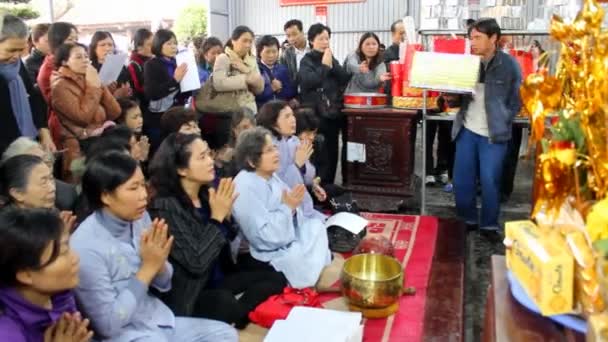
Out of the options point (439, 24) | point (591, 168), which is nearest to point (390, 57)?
point (439, 24)

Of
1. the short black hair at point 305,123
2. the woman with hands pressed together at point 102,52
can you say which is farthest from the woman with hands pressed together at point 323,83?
the woman with hands pressed together at point 102,52

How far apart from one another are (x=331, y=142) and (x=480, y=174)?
132 centimetres

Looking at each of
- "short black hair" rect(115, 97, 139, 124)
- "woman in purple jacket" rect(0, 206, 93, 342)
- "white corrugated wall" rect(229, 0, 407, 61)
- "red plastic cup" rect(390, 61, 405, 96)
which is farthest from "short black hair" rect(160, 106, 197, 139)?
"white corrugated wall" rect(229, 0, 407, 61)

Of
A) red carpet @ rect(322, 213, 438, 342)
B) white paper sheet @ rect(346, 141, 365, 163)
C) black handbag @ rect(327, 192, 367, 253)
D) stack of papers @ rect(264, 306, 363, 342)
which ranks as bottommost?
red carpet @ rect(322, 213, 438, 342)

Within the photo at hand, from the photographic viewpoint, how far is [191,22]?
934 cm

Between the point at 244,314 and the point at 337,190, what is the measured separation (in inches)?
61.6

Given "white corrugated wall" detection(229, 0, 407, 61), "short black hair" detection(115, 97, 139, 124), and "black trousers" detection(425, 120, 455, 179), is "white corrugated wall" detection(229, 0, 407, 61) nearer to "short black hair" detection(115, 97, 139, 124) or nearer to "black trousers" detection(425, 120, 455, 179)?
"black trousers" detection(425, 120, 455, 179)

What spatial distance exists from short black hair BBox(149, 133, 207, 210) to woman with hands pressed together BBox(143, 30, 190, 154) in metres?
1.41

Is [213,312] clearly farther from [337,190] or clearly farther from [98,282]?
[337,190]

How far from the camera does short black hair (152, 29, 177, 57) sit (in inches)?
146

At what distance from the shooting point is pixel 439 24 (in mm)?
3861

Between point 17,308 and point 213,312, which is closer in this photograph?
point 17,308

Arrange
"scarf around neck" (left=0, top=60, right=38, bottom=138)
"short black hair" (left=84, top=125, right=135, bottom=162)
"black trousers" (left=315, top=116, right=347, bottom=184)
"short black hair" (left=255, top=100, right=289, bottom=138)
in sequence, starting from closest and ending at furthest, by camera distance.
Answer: "short black hair" (left=84, top=125, right=135, bottom=162), "scarf around neck" (left=0, top=60, right=38, bottom=138), "short black hair" (left=255, top=100, right=289, bottom=138), "black trousers" (left=315, top=116, right=347, bottom=184)

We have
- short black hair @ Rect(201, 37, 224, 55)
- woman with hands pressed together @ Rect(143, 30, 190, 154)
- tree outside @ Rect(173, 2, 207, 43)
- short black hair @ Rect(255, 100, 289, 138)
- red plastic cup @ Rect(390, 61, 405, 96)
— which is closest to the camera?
short black hair @ Rect(255, 100, 289, 138)
